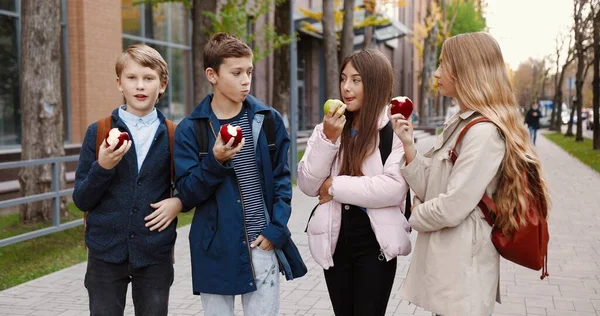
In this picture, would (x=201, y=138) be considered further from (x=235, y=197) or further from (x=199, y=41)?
(x=199, y=41)

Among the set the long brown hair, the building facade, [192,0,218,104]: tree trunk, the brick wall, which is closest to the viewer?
the long brown hair

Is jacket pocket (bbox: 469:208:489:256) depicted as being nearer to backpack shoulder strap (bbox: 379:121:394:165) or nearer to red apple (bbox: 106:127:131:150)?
backpack shoulder strap (bbox: 379:121:394:165)

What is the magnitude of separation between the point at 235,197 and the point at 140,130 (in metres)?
0.60

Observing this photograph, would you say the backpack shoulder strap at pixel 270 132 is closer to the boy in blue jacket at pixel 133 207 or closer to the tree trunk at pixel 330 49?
the boy in blue jacket at pixel 133 207

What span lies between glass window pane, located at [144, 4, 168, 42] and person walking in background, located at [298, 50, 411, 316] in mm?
14392

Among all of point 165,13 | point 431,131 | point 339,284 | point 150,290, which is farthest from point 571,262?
point 431,131

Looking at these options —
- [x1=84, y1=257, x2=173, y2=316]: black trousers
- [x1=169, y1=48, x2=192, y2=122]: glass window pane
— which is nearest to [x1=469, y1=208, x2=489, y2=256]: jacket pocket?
[x1=84, y1=257, x2=173, y2=316]: black trousers

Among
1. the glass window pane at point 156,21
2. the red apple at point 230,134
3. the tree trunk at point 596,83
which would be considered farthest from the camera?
the tree trunk at point 596,83

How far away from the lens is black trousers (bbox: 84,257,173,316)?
338 cm

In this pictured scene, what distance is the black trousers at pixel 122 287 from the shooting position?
133 inches

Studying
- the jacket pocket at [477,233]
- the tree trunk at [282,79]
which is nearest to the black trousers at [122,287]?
the jacket pocket at [477,233]

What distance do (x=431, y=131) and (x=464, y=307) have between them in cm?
4190

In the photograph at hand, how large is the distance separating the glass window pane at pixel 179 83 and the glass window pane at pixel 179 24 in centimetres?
32

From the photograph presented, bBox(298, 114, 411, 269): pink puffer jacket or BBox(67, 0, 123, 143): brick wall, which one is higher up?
BBox(67, 0, 123, 143): brick wall
